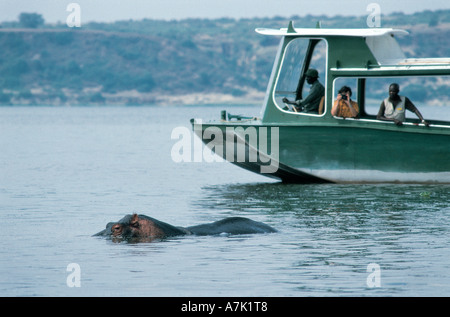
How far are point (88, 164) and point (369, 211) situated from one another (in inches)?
624

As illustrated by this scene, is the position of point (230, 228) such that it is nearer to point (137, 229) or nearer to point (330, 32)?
point (137, 229)

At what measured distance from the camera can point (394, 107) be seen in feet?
66.3

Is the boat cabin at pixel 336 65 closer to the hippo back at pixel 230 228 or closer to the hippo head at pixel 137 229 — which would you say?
the hippo back at pixel 230 228

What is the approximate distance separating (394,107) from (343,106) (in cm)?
99

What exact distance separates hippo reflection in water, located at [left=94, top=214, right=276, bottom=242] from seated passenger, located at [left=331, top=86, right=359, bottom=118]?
553 centimetres

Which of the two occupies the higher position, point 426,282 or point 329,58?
point 329,58

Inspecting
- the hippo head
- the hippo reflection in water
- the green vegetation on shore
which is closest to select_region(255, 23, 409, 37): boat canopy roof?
the hippo reflection in water

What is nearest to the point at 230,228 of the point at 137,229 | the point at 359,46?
the point at 137,229

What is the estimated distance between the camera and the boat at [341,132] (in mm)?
20000

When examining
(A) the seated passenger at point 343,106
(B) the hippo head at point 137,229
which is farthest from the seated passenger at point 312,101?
(B) the hippo head at point 137,229
